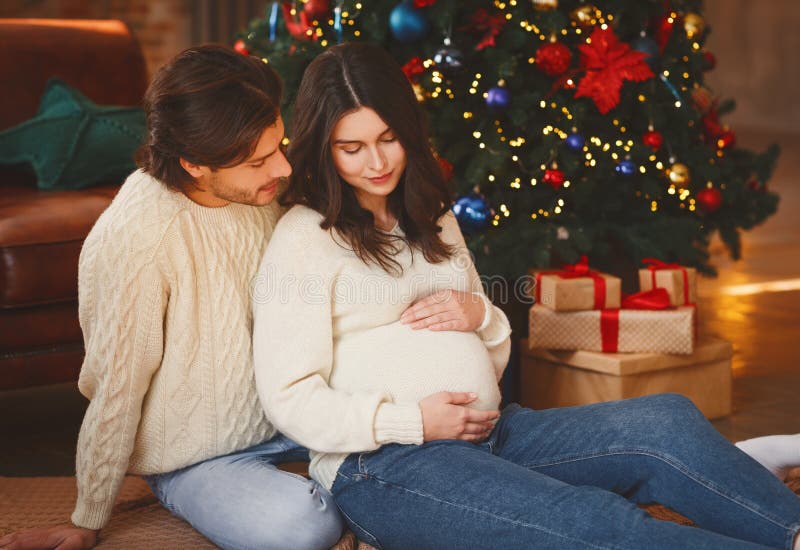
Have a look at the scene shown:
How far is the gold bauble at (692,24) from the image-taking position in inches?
117

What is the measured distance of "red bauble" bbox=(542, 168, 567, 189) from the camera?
269cm

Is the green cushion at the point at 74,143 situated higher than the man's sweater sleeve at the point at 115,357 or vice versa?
the green cushion at the point at 74,143

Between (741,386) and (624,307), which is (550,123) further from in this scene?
(741,386)

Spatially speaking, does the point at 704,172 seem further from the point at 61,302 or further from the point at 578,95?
the point at 61,302

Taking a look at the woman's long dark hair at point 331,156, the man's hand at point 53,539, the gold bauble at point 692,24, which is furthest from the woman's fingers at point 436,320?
the gold bauble at point 692,24

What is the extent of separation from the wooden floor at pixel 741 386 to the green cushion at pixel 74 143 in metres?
0.61

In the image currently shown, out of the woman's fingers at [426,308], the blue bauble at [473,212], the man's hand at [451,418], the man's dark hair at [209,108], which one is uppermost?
the man's dark hair at [209,108]

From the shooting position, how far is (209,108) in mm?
1549

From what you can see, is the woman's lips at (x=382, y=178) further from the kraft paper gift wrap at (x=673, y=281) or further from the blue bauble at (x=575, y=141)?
the blue bauble at (x=575, y=141)

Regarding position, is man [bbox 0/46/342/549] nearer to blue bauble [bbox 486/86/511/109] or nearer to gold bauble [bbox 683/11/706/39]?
blue bauble [bbox 486/86/511/109]

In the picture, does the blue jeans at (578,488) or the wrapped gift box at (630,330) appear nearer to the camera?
the blue jeans at (578,488)

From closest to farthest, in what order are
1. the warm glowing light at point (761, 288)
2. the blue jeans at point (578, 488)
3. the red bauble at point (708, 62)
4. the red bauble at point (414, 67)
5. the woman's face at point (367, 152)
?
the blue jeans at point (578, 488)
the woman's face at point (367, 152)
the red bauble at point (414, 67)
the red bauble at point (708, 62)
the warm glowing light at point (761, 288)

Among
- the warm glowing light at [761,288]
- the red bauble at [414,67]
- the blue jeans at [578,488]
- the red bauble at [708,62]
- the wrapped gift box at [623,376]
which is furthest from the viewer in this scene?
the warm glowing light at [761,288]

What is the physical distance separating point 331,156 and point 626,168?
132cm
